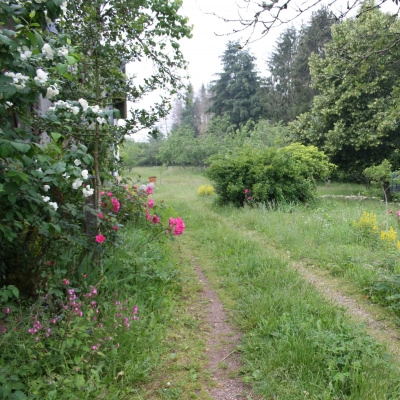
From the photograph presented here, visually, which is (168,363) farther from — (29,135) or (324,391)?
(29,135)

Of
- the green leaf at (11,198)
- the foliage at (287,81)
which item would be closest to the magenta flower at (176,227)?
the green leaf at (11,198)

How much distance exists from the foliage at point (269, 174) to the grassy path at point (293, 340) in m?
4.76

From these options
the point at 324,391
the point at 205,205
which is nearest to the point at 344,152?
the point at 205,205

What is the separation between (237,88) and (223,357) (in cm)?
3480

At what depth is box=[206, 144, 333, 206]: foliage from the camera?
9.23 m

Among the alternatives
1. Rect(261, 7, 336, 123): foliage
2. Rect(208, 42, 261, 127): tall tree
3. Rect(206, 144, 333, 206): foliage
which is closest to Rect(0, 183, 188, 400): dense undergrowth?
Rect(206, 144, 333, 206): foliage

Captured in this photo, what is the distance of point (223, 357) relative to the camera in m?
2.69

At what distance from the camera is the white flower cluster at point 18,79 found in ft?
5.34

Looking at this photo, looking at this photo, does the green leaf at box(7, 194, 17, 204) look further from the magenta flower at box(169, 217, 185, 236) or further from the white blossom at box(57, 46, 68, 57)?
the magenta flower at box(169, 217, 185, 236)

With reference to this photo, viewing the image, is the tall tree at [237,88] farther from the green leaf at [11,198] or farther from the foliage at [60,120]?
the green leaf at [11,198]

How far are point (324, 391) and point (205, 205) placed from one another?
8.61m

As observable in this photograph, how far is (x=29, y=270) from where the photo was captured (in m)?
2.66

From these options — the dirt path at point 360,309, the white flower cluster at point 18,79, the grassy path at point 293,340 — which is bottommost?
the dirt path at point 360,309

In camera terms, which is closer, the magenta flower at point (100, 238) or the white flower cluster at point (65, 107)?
the white flower cluster at point (65, 107)
